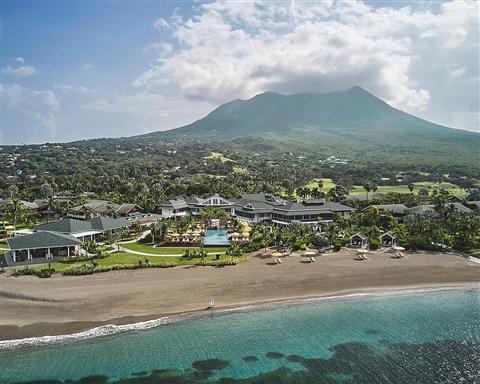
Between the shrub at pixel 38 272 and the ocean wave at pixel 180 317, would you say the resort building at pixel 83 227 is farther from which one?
the ocean wave at pixel 180 317

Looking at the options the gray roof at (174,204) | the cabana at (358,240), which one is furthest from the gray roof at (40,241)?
the cabana at (358,240)

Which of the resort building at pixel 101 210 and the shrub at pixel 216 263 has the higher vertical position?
the resort building at pixel 101 210

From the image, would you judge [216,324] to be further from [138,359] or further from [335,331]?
[335,331]

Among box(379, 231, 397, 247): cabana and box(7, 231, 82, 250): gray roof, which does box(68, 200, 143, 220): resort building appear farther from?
box(379, 231, 397, 247): cabana

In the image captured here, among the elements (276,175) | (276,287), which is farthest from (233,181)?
(276,287)

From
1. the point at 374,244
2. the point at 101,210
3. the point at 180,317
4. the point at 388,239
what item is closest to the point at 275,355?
the point at 180,317

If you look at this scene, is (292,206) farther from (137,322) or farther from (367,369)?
(367,369)
